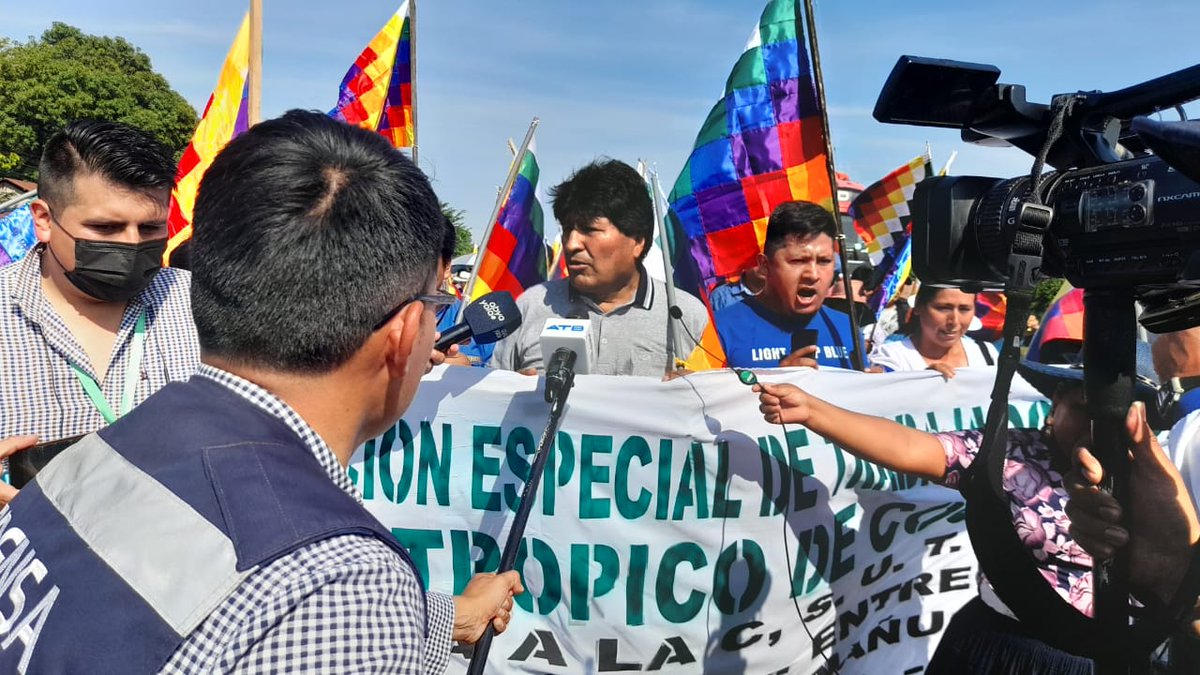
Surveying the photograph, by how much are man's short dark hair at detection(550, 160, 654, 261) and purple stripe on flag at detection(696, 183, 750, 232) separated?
597 mm

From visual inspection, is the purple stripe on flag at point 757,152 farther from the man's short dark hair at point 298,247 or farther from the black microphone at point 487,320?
the man's short dark hair at point 298,247

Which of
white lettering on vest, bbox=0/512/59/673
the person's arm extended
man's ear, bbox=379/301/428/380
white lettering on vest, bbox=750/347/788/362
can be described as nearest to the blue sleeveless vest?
white lettering on vest, bbox=0/512/59/673

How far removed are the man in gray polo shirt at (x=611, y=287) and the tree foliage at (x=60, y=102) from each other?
31249 millimetres

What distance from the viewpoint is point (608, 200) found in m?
4.08

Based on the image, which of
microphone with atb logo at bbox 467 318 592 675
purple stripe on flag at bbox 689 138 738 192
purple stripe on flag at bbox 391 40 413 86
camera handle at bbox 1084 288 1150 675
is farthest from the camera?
purple stripe on flag at bbox 391 40 413 86

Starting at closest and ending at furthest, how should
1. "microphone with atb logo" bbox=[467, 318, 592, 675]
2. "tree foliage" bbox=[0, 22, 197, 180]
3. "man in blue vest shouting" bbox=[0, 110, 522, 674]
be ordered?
"man in blue vest shouting" bbox=[0, 110, 522, 674], "microphone with atb logo" bbox=[467, 318, 592, 675], "tree foliage" bbox=[0, 22, 197, 180]

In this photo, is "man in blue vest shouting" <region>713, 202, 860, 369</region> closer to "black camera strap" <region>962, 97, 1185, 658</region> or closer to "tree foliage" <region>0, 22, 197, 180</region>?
"black camera strap" <region>962, 97, 1185, 658</region>

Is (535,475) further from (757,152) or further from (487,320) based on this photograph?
(757,152)

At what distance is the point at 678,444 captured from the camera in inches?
119

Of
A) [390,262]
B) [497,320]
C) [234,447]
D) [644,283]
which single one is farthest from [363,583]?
[644,283]

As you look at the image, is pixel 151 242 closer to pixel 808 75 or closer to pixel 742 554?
pixel 742 554

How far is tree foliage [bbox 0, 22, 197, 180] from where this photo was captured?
33.7m

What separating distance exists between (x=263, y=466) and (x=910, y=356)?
4023 mm

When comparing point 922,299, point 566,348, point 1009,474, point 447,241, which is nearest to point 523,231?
point 922,299
